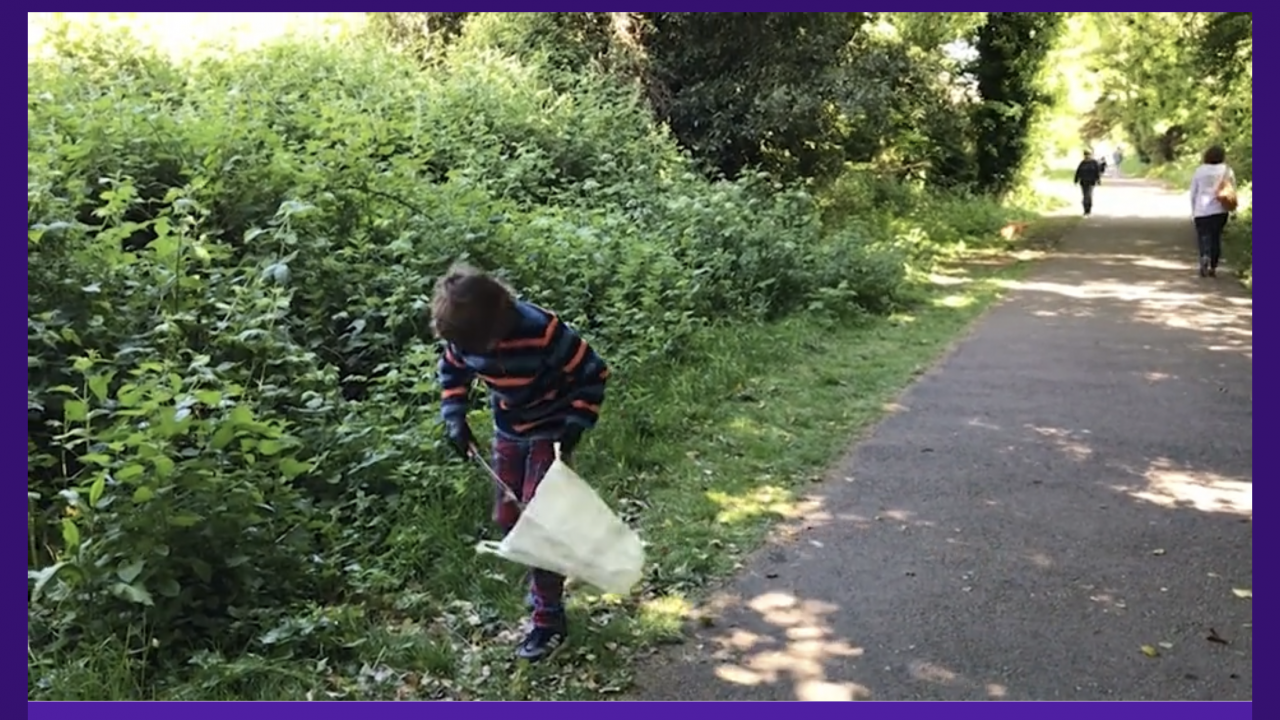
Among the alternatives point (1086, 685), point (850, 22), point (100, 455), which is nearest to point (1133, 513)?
point (1086, 685)

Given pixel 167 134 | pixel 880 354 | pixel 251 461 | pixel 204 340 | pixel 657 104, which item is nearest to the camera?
pixel 251 461

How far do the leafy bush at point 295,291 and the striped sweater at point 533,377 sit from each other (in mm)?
962

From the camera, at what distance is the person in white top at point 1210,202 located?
1352 cm

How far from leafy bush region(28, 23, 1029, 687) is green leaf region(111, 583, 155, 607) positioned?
→ 0.01 m

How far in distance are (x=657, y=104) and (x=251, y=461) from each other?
11523 millimetres

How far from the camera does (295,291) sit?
674 centimetres

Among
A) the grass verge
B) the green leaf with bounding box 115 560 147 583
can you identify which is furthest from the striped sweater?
the green leaf with bounding box 115 560 147 583

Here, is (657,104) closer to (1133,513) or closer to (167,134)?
(167,134)

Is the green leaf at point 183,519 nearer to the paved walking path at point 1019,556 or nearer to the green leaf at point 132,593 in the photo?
the green leaf at point 132,593

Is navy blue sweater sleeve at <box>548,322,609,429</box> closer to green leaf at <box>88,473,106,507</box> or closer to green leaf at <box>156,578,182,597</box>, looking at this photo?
green leaf at <box>156,578,182,597</box>

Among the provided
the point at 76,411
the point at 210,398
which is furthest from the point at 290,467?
the point at 76,411

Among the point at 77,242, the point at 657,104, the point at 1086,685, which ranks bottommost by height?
the point at 1086,685

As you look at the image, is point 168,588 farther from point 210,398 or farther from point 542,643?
point 542,643

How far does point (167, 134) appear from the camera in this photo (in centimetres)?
767
